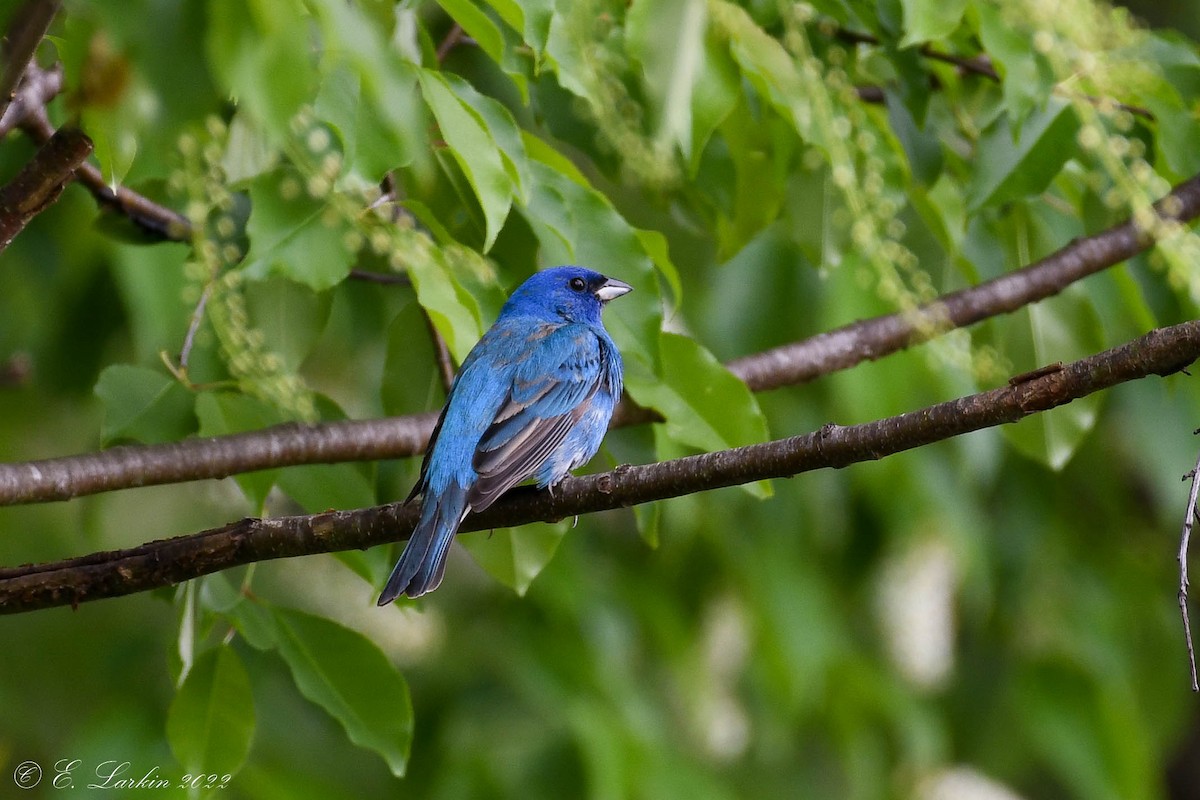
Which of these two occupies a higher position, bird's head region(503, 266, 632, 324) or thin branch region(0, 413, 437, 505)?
thin branch region(0, 413, 437, 505)

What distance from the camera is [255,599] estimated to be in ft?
11.0

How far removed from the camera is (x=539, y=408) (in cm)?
388

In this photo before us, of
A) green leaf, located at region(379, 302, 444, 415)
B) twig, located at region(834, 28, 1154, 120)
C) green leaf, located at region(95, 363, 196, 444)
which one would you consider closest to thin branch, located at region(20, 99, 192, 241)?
green leaf, located at region(95, 363, 196, 444)

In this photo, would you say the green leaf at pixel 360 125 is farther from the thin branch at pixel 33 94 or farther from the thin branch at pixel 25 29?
the thin branch at pixel 33 94

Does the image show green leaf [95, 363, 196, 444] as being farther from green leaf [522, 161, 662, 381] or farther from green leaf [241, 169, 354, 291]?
green leaf [522, 161, 662, 381]

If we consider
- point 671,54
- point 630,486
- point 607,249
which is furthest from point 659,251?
point 671,54

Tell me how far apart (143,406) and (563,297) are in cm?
192

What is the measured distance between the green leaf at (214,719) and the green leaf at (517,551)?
2.24 feet

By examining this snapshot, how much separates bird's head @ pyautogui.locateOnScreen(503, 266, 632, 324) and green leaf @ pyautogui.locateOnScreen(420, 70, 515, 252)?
80.6 inches

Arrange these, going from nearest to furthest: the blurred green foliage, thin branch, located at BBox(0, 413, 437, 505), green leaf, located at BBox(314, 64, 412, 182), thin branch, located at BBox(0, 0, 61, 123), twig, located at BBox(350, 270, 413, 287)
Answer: thin branch, located at BBox(0, 0, 61, 123), green leaf, located at BBox(314, 64, 412, 182), the blurred green foliage, thin branch, located at BBox(0, 413, 437, 505), twig, located at BBox(350, 270, 413, 287)

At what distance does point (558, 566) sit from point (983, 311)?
1852 mm

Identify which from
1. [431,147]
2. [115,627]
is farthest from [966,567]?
[115,627]

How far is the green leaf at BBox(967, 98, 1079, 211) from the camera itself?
3.40m

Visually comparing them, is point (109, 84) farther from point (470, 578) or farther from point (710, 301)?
point (470, 578)
